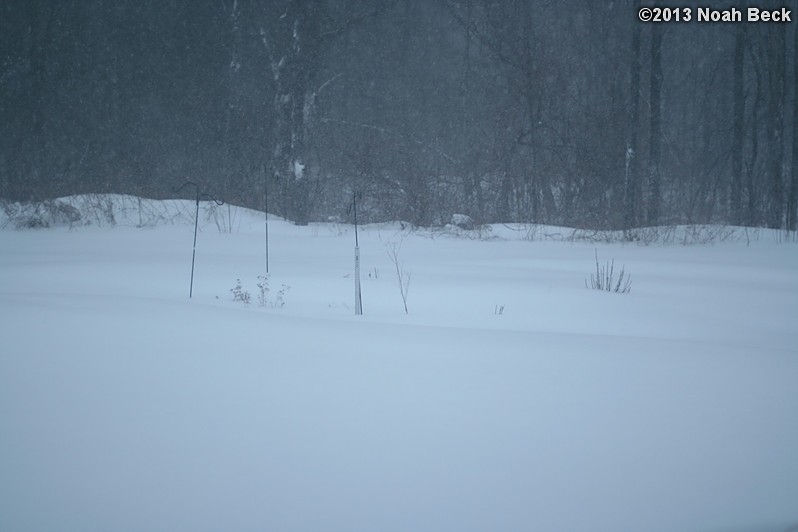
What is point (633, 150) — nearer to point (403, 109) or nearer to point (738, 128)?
point (738, 128)

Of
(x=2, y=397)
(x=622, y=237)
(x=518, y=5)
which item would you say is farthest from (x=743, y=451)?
(x=518, y=5)

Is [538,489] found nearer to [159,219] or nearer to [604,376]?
[604,376]

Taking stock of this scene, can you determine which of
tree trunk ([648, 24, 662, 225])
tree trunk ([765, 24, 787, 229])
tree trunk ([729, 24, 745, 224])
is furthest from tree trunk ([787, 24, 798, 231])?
tree trunk ([648, 24, 662, 225])

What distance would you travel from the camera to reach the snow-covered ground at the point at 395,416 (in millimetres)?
1982

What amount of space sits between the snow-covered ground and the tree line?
1002 cm

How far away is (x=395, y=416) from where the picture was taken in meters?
2.62

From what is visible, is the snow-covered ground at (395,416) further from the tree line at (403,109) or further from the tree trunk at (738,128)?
the tree trunk at (738,128)

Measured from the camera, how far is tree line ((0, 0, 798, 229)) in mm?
15672

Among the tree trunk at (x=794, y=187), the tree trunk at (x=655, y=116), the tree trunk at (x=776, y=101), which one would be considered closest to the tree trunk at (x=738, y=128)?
the tree trunk at (x=776, y=101)

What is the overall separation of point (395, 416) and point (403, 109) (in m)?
23.0

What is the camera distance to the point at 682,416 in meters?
2.66

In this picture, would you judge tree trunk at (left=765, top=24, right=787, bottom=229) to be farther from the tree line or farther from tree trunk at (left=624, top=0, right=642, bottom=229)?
tree trunk at (left=624, top=0, right=642, bottom=229)

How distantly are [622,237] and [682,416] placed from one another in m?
9.53

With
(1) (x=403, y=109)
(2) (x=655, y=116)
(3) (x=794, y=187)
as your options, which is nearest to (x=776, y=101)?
(3) (x=794, y=187)
